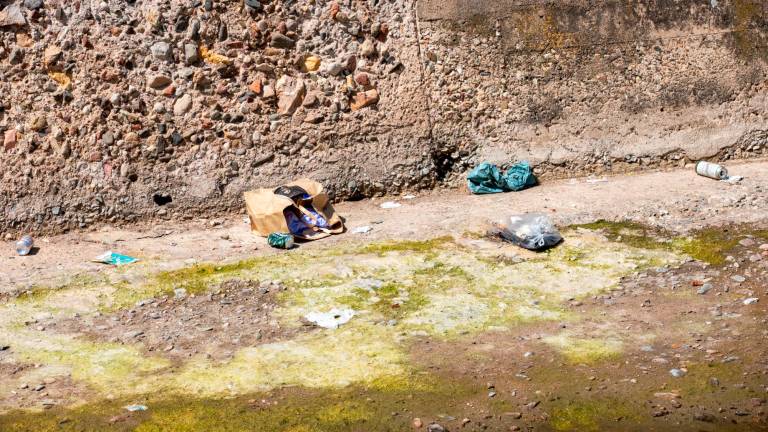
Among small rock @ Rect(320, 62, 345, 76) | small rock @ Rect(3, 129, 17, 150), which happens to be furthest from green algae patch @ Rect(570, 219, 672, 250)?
→ small rock @ Rect(3, 129, 17, 150)

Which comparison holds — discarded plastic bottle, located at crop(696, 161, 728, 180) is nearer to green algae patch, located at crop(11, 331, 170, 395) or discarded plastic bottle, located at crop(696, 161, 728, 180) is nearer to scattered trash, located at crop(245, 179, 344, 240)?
scattered trash, located at crop(245, 179, 344, 240)

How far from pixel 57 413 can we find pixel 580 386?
6.65ft

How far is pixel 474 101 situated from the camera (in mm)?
5961

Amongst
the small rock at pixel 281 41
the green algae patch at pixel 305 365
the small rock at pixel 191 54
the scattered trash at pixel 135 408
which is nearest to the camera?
the scattered trash at pixel 135 408

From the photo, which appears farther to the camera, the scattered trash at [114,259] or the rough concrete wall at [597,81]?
the rough concrete wall at [597,81]

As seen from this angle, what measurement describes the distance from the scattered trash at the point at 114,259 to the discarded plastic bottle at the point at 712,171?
3.57m

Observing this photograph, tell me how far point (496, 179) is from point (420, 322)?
196 centimetres

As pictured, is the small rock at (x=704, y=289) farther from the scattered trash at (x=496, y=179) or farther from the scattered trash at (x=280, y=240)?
the scattered trash at (x=280, y=240)

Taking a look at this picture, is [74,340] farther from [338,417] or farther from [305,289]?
[338,417]

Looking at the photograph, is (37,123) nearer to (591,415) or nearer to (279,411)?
(279,411)

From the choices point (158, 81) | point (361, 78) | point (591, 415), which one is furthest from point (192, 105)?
A: point (591, 415)

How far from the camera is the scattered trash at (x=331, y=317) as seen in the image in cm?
428

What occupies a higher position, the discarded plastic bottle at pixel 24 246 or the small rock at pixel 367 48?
the small rock at pixel 367 48

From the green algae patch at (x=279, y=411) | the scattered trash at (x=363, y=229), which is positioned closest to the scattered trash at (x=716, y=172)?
the scattered trash at (x=363, y=229)
